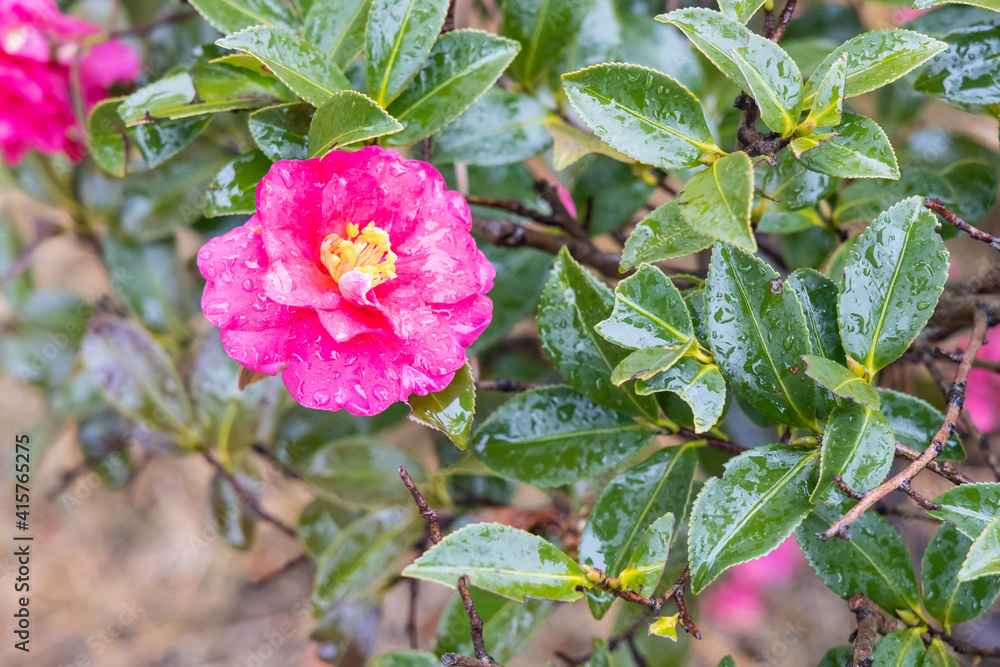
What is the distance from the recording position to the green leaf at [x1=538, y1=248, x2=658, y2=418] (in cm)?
59

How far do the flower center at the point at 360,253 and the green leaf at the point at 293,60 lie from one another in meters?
0.10

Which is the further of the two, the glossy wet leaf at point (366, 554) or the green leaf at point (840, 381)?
the glossy wet leaf at point (366, 554)

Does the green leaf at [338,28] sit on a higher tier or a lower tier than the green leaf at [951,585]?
higher

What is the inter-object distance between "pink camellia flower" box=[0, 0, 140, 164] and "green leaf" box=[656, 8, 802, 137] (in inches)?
30.0

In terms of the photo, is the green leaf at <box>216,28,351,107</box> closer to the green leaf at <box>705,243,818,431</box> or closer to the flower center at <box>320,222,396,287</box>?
the flower center at <box>320,222,396,287</box>

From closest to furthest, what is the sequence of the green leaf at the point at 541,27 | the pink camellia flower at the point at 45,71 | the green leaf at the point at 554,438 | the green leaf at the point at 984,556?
the green leaf at the point at 984,556
the green leaf at the point at 554,438
the green leaf at the point at 541,27
the pink camellia flower at the point at 45,71

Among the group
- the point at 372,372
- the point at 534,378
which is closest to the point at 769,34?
the point at 372,372

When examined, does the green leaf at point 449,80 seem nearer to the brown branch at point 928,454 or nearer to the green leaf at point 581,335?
the green leaf at point 581,335

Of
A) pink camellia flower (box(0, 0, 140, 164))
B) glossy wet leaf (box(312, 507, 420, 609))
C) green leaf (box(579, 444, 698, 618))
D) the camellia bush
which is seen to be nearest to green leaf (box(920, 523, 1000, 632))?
the camellia bush

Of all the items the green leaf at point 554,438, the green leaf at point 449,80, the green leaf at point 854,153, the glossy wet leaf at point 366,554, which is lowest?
the glossy wet leaf at point 366,554

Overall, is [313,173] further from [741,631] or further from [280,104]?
[741,631]

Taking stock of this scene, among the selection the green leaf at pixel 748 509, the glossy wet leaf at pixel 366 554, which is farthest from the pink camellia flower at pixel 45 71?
the green leaf at pixel 748 509

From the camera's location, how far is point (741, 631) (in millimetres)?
1730

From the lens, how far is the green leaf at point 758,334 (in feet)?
1.65
